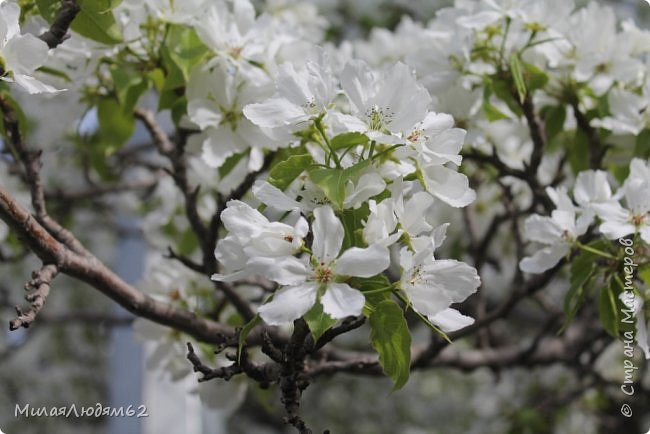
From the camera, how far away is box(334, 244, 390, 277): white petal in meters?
0.77

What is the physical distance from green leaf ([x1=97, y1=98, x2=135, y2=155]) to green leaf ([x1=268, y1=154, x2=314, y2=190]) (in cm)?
54

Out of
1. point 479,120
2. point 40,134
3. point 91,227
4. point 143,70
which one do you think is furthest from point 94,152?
point 40,134

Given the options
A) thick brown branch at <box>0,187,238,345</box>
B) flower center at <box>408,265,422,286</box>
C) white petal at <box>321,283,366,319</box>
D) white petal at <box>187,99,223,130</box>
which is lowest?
thick brown branch at <box>0,187,238,345</box>

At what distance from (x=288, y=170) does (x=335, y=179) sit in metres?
0.08

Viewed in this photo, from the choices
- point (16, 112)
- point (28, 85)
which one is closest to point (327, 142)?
point (28, 85)

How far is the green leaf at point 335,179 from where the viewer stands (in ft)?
2.63

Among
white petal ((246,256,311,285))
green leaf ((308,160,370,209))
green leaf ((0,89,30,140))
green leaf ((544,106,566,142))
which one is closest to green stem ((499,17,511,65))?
green leaf ((544,106,566,142))

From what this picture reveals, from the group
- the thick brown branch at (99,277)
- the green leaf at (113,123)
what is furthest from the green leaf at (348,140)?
the green leaf at (113,123)

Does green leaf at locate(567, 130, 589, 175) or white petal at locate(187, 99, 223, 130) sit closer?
white petal at locate(187, 99, 223, 130)

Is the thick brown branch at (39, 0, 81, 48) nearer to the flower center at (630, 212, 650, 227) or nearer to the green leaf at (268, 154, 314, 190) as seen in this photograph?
the green leaf at (268, 154, 314, 190)

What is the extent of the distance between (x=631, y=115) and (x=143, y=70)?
746 millimetres

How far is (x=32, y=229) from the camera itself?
99 cm

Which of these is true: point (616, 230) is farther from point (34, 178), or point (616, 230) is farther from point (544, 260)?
point (34, 178)

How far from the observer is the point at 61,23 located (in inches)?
39.6
